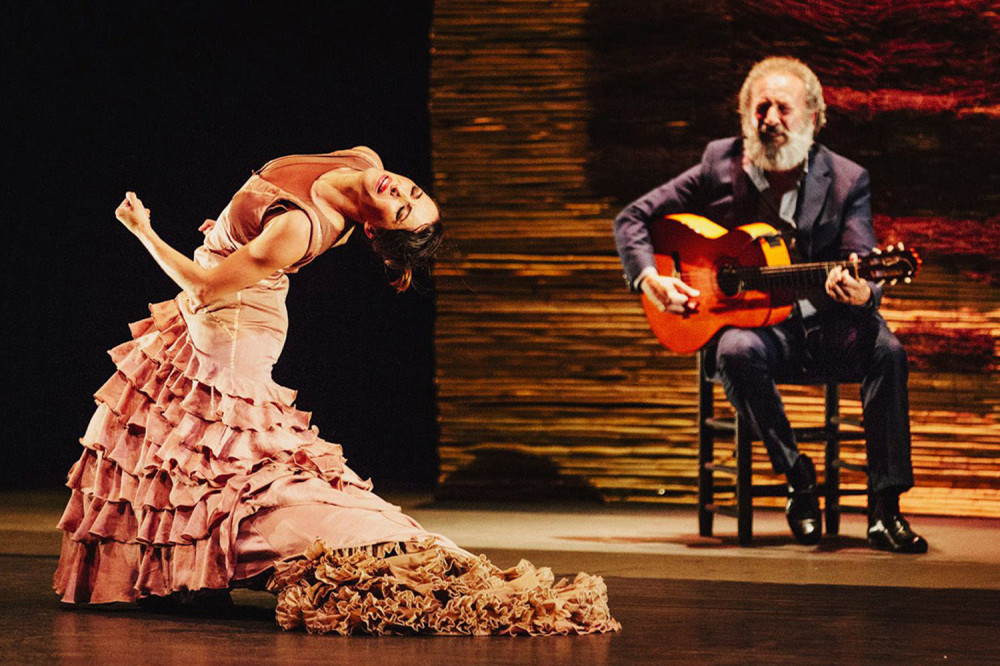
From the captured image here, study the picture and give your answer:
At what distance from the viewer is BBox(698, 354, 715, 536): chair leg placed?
538 cm

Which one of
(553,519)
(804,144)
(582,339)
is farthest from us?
(582,339)

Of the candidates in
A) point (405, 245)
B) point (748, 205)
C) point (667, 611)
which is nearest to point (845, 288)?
point (748, 205)

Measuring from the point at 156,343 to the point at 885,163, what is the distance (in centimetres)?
320

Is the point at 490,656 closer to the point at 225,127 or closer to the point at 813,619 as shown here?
the point at 813,619

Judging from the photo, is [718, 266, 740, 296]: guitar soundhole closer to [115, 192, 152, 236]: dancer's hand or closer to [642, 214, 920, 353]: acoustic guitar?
[642, 214, 920, 353]: acoustic guitar

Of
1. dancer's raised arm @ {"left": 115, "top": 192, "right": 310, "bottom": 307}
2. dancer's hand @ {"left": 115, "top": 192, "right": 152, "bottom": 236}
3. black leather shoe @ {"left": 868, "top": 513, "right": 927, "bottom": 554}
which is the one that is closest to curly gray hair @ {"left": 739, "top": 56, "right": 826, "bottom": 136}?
black leather shoe @ {"left": 868, "top": 513, "right": 927, "bottom": 554}

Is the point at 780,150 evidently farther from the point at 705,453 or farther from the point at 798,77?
the point at 705,453

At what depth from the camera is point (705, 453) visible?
5.44 m

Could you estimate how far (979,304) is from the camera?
6.03 m

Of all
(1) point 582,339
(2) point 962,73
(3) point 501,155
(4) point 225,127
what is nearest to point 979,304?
A: (2) point 962,73

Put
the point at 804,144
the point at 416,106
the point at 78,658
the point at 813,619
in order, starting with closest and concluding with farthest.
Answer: the point at 78,658, the point at 813,619, the point at 804,144, the point at 416,106

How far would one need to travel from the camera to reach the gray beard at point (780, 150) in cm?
526

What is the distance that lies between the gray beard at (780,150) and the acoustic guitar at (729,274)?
22 cm

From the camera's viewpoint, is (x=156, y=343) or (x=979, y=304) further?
(x=979, y=304)
